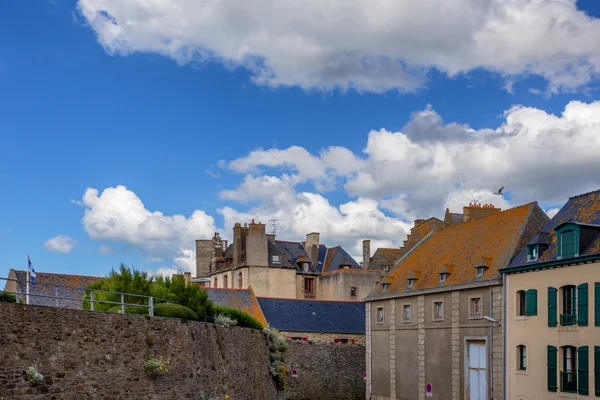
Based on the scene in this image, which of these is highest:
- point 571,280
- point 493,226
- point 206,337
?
point 493,226

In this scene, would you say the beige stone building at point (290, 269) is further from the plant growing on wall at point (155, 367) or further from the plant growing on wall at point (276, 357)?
the plant growing on wall at point (155, 367)

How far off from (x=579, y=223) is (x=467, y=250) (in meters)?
10.9

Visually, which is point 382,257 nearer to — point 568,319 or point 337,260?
point 337,260

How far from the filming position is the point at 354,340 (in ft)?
183

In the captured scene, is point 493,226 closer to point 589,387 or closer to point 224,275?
point 589,387

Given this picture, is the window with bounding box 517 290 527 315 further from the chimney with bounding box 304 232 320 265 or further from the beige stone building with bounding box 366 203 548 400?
the chimney with bounding box 304 232 320 265

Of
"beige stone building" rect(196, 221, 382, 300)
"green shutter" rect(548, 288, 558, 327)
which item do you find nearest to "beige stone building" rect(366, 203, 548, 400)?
"green shutter" rect(548, 288, 558, 327)

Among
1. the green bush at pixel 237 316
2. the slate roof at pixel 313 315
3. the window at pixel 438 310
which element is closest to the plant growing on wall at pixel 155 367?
the green bush at pixel 237 316

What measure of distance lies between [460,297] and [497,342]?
403 cm

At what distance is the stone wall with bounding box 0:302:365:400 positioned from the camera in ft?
63.7

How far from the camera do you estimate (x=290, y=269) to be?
218 feet

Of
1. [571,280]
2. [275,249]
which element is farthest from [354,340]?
[571,280]

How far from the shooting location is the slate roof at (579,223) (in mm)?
30641

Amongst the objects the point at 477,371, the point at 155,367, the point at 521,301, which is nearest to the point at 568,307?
the point at 521,301
